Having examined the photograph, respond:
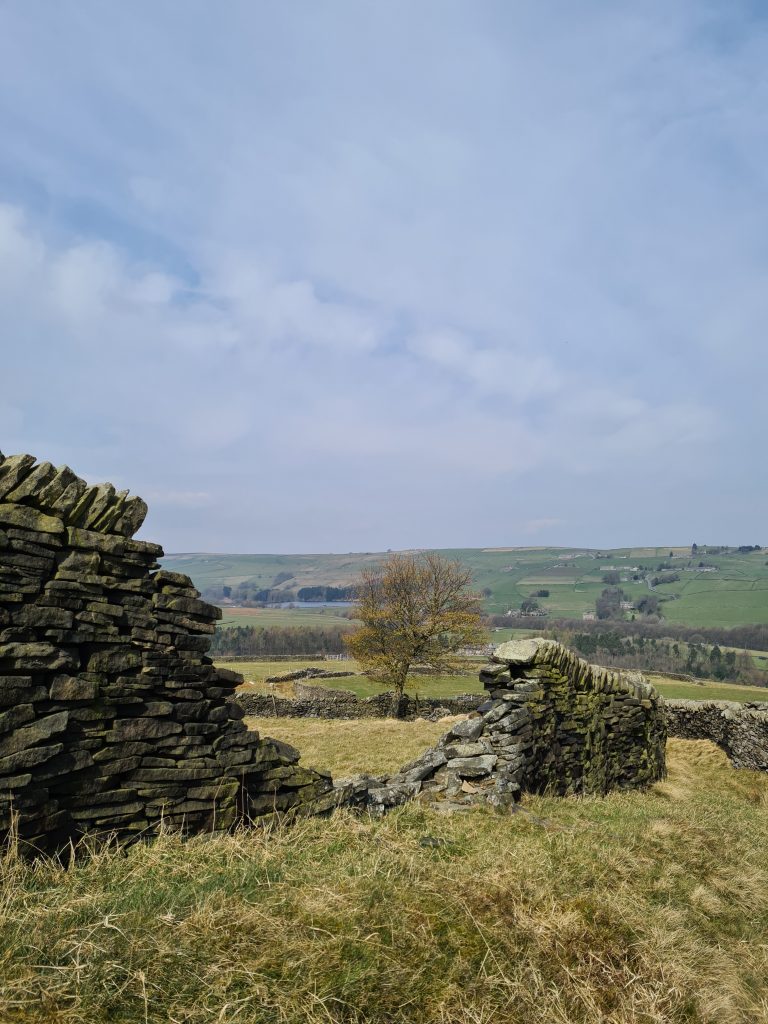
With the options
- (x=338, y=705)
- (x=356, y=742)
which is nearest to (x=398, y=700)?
(x=338, y=705)

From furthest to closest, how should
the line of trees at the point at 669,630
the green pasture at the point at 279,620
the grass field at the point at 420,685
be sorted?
the green pasture at the point at 279,620, the line of trees at the point at 669,630, the grass field at the point at 420,685

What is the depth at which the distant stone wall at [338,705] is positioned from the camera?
125 feet

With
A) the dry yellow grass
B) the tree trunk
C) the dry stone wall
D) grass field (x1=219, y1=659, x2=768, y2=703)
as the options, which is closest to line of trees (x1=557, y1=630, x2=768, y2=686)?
grass field (x1=219, y1=659, x2=768, y2=703)

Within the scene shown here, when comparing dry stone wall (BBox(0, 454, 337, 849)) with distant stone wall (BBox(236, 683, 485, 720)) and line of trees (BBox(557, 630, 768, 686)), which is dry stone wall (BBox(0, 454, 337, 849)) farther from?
line of trees (BBox(557, 630, 768, 686))

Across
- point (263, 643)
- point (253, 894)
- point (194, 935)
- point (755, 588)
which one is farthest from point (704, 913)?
point (755, 588)

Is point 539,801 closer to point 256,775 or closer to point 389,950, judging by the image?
point 256,775

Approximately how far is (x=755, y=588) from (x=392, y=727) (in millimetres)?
201294

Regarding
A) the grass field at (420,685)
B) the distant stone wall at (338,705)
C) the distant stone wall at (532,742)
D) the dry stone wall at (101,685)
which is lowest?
the grass field at (420,685)

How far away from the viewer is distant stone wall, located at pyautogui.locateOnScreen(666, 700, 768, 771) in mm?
21891

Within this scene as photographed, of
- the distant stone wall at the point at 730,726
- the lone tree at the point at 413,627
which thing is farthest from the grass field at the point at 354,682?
the distant stone wall at the point at 730,726

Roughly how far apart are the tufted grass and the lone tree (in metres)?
34.4

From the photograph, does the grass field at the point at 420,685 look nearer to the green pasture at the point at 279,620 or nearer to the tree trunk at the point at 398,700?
the tree trunk at the point at 398,700

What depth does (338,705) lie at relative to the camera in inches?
1575

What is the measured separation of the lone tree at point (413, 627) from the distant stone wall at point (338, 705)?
4.14 ft
